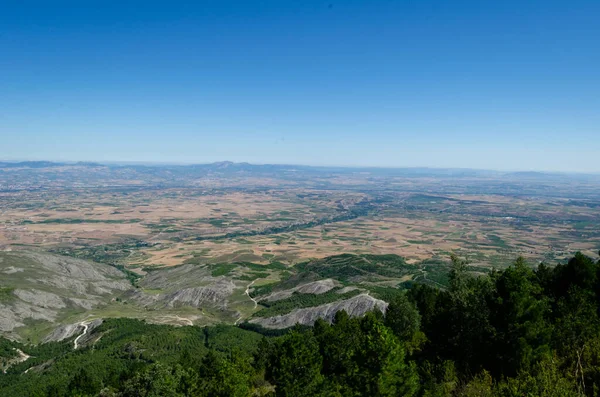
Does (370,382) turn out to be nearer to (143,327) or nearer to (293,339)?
(293,339)

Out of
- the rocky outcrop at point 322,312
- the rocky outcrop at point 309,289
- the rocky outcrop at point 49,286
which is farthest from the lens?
the rocky outcrop at point 309,289

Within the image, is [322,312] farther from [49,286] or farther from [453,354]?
[49,286]

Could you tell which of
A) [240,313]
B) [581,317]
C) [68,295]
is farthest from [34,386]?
[581,317]

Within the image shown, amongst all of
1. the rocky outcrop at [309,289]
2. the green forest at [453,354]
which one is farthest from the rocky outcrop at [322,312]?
the green forest at [453,354]

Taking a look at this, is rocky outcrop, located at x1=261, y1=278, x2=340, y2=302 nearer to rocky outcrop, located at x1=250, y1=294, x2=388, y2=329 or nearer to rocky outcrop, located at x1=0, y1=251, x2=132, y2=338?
rocky outcrop, located at x1=250, y1=294, x2=388, y2=329

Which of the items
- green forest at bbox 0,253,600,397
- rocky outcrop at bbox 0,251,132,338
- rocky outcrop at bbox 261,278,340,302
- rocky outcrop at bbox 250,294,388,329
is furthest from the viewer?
rocky outcrop at bbox 261,278,340,302

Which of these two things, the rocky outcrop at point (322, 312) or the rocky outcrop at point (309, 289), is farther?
the rocky outcrop at point (309, 289)

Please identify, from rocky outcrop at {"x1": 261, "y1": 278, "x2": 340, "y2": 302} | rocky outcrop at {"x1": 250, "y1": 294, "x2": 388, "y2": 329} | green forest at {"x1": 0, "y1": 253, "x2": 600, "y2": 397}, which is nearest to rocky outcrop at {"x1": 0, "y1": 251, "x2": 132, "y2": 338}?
rocky outcrop at {"x1": 261, "y1": 278, "x2": 340, "y2": 302}

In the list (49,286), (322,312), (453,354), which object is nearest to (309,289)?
(322,312)

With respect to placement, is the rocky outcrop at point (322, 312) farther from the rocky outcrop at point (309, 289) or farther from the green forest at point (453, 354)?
the green forest at point (453, 354)
